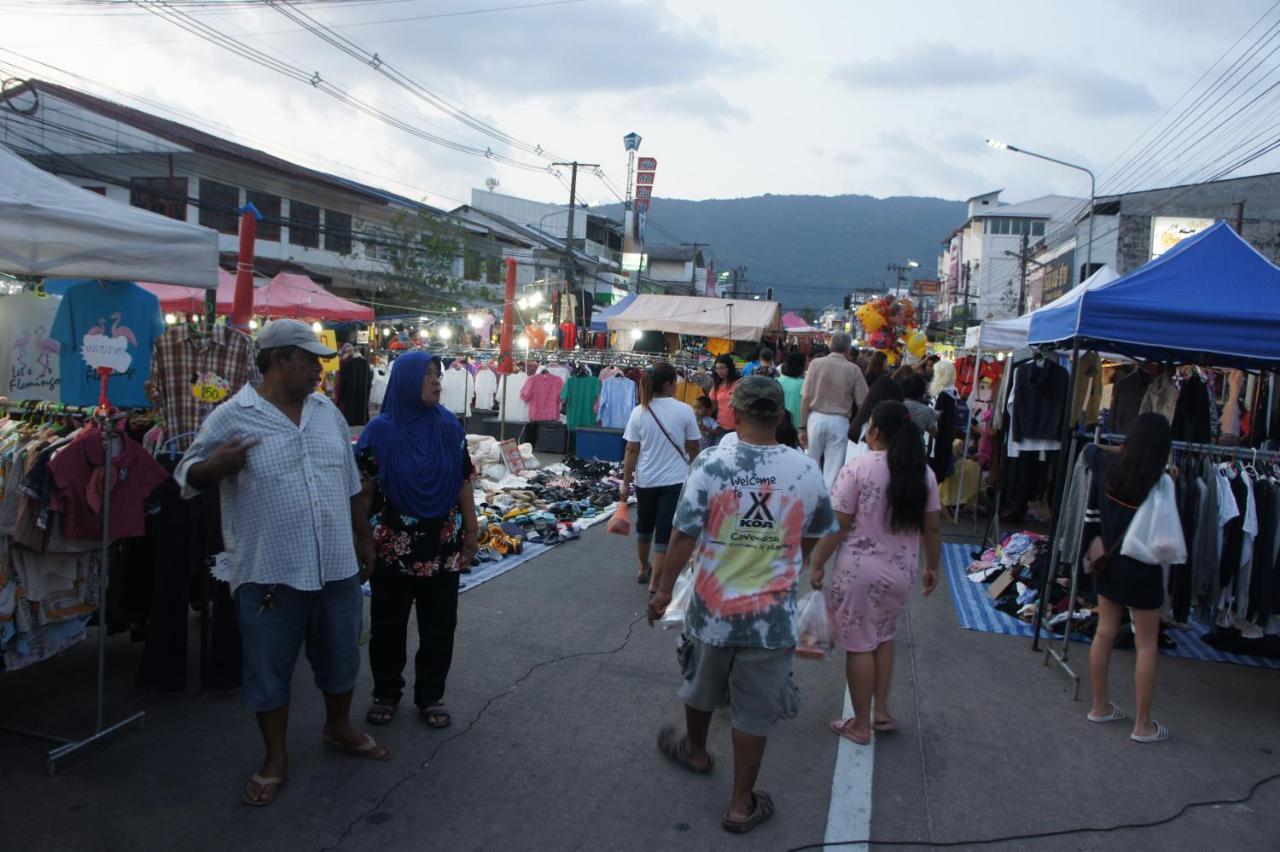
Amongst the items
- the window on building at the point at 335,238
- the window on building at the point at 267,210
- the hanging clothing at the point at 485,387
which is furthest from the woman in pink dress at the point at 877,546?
the window on building at the point at 335,238

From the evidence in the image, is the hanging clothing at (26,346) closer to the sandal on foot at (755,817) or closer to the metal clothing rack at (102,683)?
the metal clothing rack at (102,683)

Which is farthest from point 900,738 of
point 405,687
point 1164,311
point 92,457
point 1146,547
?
point 92,457

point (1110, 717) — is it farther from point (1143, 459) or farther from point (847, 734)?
point (847, 734)

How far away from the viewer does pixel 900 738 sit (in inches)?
172

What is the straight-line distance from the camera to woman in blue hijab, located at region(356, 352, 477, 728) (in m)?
3.99

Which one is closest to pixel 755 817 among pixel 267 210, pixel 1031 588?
pixel 1031 588

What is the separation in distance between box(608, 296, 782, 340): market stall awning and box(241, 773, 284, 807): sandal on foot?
12736 mm

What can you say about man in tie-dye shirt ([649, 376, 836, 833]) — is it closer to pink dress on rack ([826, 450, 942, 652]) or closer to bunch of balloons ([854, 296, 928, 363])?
pink dress on rack ([826, 450, 942, 652])

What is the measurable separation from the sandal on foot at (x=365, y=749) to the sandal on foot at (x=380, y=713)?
0.32 m

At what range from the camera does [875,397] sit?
681 centimetres

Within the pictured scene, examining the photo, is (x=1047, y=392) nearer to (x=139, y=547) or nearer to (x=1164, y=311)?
(x=1164, y=311)

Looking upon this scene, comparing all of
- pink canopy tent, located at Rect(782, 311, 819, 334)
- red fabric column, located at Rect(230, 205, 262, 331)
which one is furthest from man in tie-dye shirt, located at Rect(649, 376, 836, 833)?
pink canopy tent, located at Rect(782, 311, 819, 334)

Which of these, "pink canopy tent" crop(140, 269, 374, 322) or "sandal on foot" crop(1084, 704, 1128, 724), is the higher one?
"pink canopy tent" crop(140, 269, 374, 322)

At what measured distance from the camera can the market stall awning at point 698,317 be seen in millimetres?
15828
